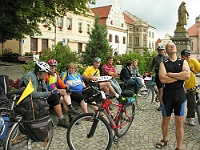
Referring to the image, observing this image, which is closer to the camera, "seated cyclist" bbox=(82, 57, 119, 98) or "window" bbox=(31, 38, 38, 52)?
"seated cyclist" bbox=(82, 57, 119, 98)

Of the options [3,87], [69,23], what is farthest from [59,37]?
[3,87]

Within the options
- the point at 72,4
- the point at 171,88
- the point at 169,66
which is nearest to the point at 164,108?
the point at 171,88

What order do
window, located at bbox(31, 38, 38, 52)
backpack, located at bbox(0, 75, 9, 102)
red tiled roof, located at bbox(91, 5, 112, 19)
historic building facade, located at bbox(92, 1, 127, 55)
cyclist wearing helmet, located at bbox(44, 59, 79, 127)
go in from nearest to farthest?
backpack, located at bbox(0, 75, 9, 102), cyclist wearing helmet, located at bbox(44, 59, 79, 127), window, located at bbox(31, 38, 38, 52), historic building facade, located at bbox(92, 1, 127, 55), red tiled roof, located at bbox(91, 5, 112, 19)

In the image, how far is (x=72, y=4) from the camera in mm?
12594

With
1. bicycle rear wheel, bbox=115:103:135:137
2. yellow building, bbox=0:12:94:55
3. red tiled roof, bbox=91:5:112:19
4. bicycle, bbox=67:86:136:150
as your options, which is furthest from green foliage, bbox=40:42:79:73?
red tiled roof, bbox=91:5:112:19

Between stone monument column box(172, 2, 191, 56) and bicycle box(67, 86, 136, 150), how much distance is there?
1512 centimetres

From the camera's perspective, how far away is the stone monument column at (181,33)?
1873 cm

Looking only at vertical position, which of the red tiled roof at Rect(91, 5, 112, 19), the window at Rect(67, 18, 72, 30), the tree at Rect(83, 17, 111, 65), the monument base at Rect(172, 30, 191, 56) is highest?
the red tiled roof at Rect(91, 5, 112, 19)

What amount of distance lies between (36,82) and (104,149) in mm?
1723

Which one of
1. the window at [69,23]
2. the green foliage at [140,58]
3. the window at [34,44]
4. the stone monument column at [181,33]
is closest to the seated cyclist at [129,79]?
the green foliage at [140,58]

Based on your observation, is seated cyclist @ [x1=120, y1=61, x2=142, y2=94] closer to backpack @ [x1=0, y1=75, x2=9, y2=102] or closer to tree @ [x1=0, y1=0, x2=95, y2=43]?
tree @ [x1=0, y1=0, x2=95, y2=43]

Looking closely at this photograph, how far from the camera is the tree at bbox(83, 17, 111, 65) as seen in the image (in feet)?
45.0

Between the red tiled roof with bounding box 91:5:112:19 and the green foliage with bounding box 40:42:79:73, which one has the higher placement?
the red tiled roof with bounding box 91:5:112:19

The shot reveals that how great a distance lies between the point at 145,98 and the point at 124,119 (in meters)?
3.34
